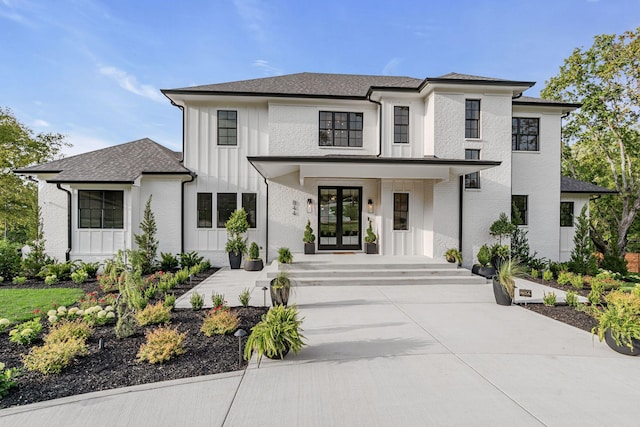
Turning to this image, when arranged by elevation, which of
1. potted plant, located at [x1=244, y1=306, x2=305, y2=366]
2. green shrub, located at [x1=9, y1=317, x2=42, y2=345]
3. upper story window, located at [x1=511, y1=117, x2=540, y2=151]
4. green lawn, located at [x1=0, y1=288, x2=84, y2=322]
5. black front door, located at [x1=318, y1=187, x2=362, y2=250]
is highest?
upper story window, located at [x1=511, y1=117, x2=540, y2=151]

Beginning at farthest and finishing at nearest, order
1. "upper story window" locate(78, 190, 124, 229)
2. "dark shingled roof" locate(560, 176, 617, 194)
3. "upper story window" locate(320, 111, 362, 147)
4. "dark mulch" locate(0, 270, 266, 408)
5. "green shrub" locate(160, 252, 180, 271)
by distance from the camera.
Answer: "dark shingled roof" locate(560, 176, 617, 194), "upper story window" locate(320, 111, 362, 147), "upper story window" locate(78, 190, 124, 229), "green shrub" locate(160, 252, 180, 271), "dark mulch" locate(0, 270, 266, 408)

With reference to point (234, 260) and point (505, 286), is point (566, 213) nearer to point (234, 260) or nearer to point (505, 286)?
point (505, 286)

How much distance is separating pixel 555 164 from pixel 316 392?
569 inches

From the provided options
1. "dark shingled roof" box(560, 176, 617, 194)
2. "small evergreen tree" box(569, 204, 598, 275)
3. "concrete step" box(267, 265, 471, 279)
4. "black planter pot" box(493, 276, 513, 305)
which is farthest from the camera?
"dark shingled roof" box(560, 176, 617, 194)

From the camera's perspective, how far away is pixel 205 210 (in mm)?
13023

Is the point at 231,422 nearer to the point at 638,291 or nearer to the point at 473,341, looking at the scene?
the point at 473,341

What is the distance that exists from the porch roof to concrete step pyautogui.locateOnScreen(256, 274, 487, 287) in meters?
3.53

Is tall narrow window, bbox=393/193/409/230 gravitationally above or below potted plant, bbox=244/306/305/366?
above

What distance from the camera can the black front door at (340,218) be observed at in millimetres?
13180

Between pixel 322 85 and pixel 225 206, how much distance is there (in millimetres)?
6759

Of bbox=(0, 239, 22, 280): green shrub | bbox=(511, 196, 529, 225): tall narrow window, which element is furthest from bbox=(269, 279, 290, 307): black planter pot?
bbox=(511, 196, 529, 225): tall narrow window

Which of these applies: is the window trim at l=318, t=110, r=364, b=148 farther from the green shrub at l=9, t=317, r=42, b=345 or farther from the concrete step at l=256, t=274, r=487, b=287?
the green shrub at l=9, t=317, r=42, b=345

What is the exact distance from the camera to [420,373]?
400 centimetres

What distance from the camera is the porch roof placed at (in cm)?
1002
